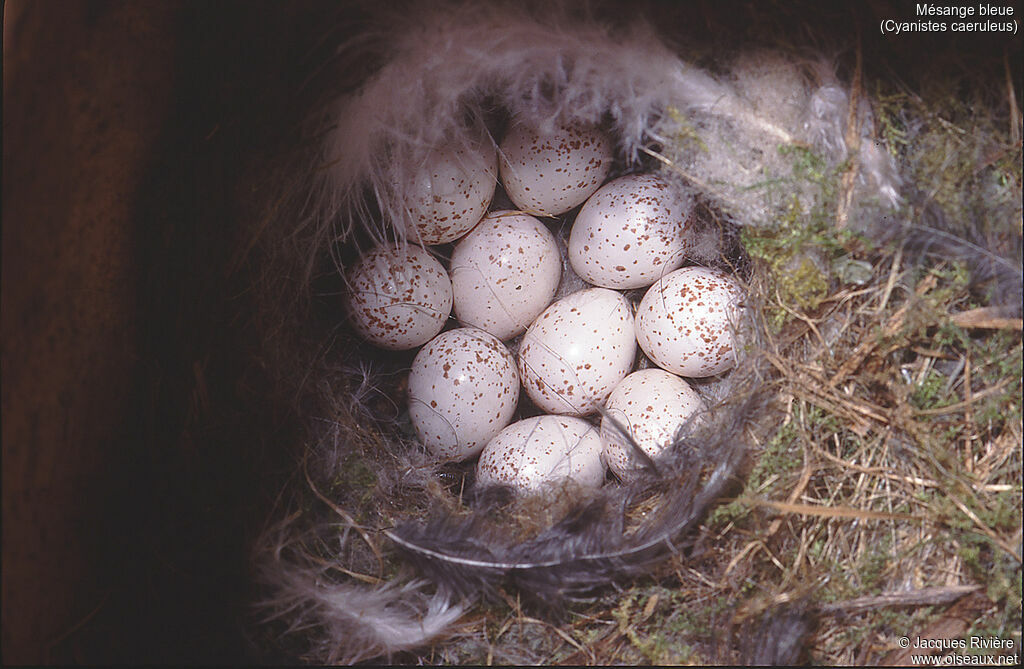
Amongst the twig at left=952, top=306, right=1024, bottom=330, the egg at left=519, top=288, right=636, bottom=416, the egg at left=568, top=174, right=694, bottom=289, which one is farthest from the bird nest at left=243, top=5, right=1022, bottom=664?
the egg at left=519, top=288, right=636, bottom=416

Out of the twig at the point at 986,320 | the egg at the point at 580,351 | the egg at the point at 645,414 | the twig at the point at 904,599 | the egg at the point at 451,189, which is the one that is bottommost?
the twig at the point at 904,599

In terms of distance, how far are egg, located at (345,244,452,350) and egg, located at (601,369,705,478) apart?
483mm

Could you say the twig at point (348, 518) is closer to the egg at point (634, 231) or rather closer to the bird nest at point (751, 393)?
the bird nest at point (751, 393)

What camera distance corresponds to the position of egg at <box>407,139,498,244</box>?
150 centimetres

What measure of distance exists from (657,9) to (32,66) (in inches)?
44.2

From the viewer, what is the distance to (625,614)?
4.14 ft

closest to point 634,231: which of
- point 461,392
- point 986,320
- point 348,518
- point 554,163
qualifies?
point 554,163

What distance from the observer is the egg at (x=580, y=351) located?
5.01 feet

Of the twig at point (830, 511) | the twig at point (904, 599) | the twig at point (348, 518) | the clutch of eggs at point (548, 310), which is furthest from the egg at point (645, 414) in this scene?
the twig at point (348, 518)

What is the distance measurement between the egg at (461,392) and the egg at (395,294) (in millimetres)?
71

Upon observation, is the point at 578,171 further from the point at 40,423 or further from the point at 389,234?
the point at 40,423

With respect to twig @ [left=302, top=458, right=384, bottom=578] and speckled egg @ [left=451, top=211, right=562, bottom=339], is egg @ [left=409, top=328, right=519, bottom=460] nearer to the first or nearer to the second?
speckled egg @ [left=451, top=211, right=562, bottom=339]

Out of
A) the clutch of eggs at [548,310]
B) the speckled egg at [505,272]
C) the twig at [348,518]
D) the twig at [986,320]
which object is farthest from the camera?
the speckled egg at [505,272]

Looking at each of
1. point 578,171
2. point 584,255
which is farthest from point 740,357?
point 578,171
